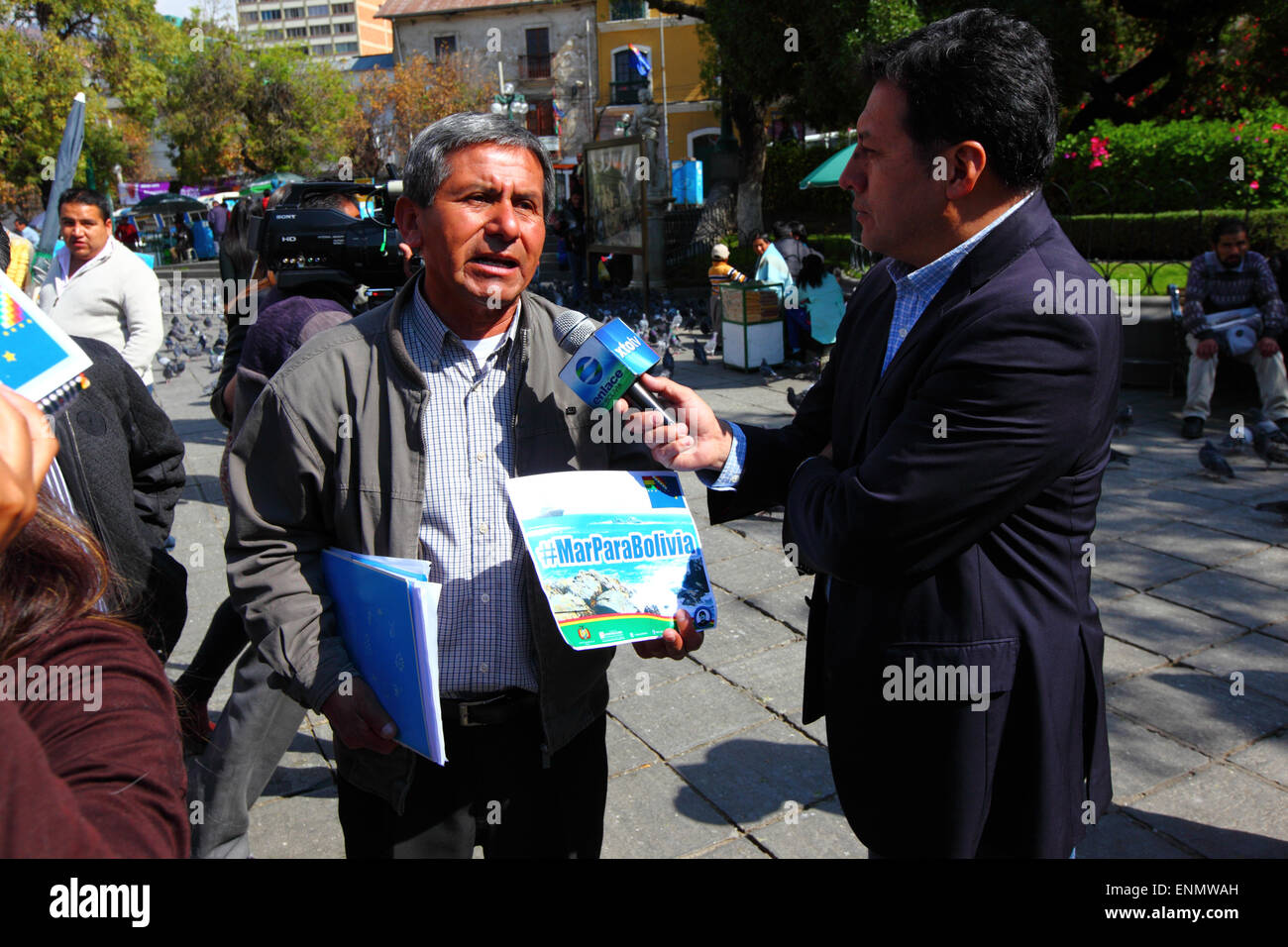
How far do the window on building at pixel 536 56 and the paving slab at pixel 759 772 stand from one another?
139 ft

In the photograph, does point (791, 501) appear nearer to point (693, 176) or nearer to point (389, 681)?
point (389, 681)

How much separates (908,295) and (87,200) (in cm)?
492

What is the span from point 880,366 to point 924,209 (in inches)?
11.4

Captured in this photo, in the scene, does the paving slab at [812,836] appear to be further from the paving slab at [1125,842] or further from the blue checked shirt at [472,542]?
the blue checked shirt at [472,542]

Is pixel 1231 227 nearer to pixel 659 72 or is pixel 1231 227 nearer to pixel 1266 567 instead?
pixel 1266 567

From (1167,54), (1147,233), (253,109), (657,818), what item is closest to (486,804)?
(657,818)

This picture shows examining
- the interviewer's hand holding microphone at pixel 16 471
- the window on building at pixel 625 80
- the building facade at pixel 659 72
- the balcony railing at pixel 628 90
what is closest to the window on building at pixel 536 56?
the building facade at pixel 659 72

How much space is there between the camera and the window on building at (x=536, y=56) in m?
41.6

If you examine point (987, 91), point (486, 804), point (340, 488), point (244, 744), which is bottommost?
point (244, 744)

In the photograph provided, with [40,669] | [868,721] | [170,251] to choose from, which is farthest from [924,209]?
[170,251]

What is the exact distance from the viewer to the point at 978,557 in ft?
5.05

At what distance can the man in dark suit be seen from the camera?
4.83 feet

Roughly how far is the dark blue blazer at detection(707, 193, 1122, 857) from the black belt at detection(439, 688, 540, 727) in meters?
0.62

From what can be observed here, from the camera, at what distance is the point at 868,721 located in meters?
1.65
